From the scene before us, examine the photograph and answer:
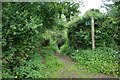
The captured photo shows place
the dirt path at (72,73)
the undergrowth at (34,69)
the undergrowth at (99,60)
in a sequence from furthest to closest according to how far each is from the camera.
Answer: the undergrowth at (99,60)
the dirt path at (72,73)
the undergrowth at (34,69)

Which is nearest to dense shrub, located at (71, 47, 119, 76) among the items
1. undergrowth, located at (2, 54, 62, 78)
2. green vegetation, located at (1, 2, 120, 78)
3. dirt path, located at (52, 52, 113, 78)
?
green vegetation, located at (1, 2, 120, 78)

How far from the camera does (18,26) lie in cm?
565

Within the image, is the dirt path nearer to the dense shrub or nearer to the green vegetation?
the green vegetation

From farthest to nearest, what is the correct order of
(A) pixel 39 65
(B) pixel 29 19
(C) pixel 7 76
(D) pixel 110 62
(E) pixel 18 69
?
(D) pixel 110 62 < (A) pixel 39 65 < (B) pixel 29 19 < (E) pixel 18 69 < (C) pixel 7 76

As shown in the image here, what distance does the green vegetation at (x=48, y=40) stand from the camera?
5.69 metres

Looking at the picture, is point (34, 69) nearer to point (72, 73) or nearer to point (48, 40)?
point (72, 73)

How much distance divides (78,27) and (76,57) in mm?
1587

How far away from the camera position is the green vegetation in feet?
18.7

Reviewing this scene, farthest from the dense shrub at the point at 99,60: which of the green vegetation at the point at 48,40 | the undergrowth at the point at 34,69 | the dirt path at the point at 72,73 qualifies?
the undergrowth at the point at 34,69

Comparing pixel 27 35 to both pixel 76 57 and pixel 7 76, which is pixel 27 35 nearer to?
pixel 7 76

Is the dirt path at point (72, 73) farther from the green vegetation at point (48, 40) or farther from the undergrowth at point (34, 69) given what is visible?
the undergrowth at point (34, 69)

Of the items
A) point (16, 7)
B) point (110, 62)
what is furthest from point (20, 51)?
point (110, 62)

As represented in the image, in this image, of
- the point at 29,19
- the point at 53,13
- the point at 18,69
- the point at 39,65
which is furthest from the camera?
the point at 53,13

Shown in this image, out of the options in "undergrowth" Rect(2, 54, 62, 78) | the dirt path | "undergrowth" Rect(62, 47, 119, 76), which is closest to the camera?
"undergrowth" Rect(2, 54, 62, 78)
